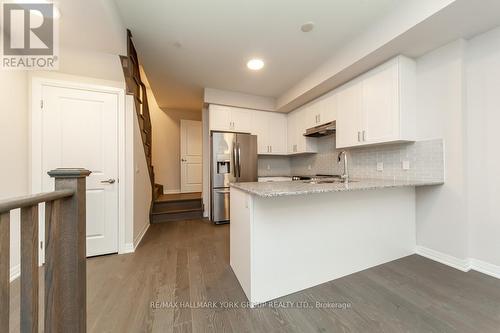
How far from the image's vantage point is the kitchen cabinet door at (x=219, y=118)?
12.1 ft

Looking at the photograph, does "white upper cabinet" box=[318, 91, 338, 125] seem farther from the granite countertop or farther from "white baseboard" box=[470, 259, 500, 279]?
"white baseboard" box=[470, 259, 500, 279]

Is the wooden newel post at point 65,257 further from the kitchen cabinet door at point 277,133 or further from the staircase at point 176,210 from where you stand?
the kitchen cabinet door at point 277,133

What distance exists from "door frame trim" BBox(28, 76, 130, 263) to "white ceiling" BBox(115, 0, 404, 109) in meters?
0.78

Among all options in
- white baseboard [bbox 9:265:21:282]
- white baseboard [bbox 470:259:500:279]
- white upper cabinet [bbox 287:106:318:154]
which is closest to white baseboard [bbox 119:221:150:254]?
white baseboard [bbox 9:265:21:282]

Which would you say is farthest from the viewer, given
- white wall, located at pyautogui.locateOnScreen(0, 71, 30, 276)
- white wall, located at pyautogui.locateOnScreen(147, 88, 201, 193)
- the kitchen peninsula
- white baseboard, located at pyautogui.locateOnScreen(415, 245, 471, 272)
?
white wall, located at pyautogui.locateOnScreen(147, 88, 201, 193)

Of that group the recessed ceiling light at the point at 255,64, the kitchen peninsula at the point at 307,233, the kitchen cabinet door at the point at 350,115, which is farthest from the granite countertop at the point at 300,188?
the recessed ceiling light at the point at 255,64

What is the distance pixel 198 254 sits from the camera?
2.38 m

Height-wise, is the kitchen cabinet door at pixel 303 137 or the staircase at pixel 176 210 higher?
the kitchen cabinet door at pixel 303 137

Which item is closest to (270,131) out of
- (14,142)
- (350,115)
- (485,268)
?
(350,115)

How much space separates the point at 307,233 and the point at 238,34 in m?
2.31

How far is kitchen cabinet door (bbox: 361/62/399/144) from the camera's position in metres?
2.22

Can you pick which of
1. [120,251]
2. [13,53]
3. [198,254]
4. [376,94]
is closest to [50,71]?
[13,53]

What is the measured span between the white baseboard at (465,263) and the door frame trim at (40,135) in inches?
146

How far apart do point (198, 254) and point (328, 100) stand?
305 cm
